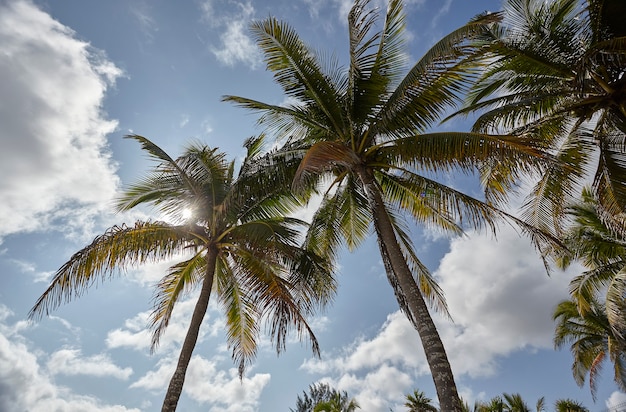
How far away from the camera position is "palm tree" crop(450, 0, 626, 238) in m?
10.0

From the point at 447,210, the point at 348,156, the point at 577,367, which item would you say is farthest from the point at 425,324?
the point at 577,367

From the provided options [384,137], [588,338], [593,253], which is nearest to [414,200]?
[384,137]

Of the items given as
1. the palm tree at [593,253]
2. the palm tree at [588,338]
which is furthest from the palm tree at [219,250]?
the palm tree at [588,338]

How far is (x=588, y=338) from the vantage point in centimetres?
2345

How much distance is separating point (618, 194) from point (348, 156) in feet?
22.2

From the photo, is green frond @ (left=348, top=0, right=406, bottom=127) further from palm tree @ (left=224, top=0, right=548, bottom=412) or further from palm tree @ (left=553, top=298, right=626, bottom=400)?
palm tree @ (left=553, top=298, right=626, bottom=400)

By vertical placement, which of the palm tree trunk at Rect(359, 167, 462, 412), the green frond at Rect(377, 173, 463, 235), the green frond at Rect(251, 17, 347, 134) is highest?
the green frond at Rect(251, 17, 347, 134)

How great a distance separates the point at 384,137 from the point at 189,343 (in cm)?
654

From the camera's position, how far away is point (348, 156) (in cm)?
870

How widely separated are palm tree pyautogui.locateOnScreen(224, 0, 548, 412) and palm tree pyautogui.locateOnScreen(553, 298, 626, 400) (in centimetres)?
1639

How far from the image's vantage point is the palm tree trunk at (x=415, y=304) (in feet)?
21.5

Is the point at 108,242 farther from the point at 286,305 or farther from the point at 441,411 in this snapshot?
the point at 441,411

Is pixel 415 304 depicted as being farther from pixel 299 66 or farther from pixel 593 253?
pixel 593 253

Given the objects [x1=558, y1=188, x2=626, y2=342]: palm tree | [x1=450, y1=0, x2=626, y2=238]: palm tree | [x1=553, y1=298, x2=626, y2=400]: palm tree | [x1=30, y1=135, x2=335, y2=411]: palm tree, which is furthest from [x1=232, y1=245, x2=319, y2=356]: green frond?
[x1=553, y1=298, x2=626, y2=400]: palm tree
